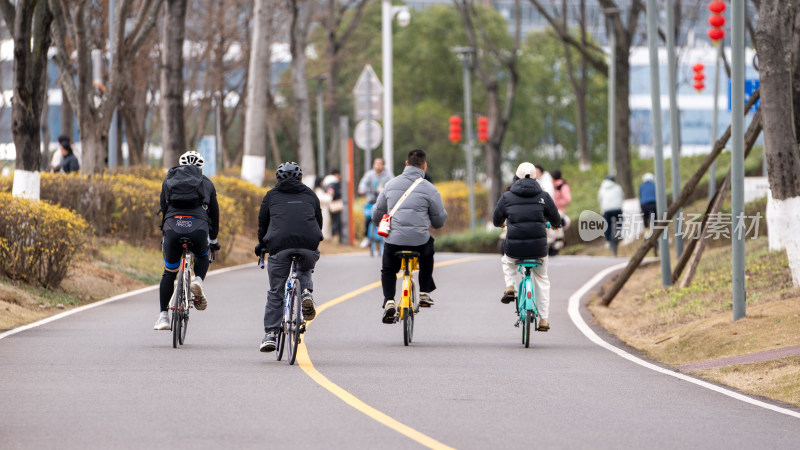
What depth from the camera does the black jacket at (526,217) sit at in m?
15.4

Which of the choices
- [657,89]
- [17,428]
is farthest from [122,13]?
[17,428]

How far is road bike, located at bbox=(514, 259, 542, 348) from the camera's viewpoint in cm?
1498

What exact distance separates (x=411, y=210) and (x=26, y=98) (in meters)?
8.31

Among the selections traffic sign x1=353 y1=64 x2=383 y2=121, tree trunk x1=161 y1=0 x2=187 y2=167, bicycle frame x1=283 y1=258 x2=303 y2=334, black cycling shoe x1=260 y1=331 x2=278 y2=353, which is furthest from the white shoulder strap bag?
traffic sign x1=353 y1=64 x2=383 y2=121

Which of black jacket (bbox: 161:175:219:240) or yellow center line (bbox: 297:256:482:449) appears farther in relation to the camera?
black jacket (bbox: 161:175:219:240)

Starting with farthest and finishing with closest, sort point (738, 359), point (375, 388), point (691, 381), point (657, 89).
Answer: point (657, 89), point (738, 359), point (691, 381), point (375, 388)

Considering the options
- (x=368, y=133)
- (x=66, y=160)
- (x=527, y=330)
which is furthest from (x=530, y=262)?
(x=368, y=133)

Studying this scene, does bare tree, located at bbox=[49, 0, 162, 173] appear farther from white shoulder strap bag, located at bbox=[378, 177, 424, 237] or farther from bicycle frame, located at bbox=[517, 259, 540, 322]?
bicycle frame, located at bbox=[517, 259, 540, 322]

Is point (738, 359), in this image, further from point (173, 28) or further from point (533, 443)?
point (173, 28)

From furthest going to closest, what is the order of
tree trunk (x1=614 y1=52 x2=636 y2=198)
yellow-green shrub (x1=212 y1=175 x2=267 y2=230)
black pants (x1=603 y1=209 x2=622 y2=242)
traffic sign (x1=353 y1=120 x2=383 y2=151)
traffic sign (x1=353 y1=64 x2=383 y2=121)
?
tree trunk (x1=614 y1=52 x2=636 y2=198) < traffic sign (x1=353 y1=64 x2=383 y2=121) < traffic sign (x1=353 y1=120 x2=383 y2=151) < black pants (x1=603 y1=209 x2=622 y2=242) < yellow-green shrub (x1=212 y1=175 x2=267 y2=230)

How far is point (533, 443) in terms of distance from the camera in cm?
880

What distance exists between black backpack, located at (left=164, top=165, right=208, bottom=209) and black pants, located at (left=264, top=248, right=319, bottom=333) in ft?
4.95

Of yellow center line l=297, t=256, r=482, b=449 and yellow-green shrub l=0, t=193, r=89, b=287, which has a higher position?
yellow-green shrub l=0, t=193, r=89, b=287

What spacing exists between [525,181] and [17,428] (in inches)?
304
